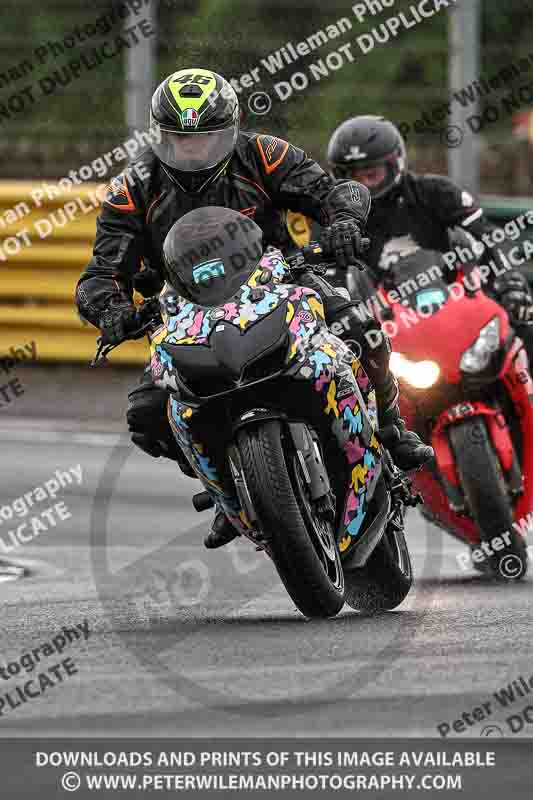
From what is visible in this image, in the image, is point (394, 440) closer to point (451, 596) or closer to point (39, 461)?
point (451, 596)

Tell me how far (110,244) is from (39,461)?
508 centimetres

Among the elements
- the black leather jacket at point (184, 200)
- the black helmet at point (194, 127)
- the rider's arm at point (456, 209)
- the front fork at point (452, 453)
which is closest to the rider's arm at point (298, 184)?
the black leather jacket at point (184, 200)

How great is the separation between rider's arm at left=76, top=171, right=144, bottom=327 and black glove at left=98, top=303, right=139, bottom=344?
19 centimetres

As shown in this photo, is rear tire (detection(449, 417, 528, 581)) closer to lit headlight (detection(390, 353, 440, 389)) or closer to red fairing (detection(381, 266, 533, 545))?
red fairing (detection(381, 266, 533, 545))

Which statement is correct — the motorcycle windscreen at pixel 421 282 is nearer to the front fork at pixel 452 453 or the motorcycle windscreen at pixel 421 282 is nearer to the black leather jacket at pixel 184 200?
the front fork at pixel 452 453

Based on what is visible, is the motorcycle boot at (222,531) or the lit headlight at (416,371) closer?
the motorcycle boot at (222,531)

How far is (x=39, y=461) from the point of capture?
12.2 meters

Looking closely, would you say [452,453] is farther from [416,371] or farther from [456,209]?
[456,209]

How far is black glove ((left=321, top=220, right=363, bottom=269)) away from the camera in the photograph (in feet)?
22.4

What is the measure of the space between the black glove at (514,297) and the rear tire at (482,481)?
673 millimetres

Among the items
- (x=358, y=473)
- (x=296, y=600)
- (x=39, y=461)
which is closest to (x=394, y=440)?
(x=358, y=473)

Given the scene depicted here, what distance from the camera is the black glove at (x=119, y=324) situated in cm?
689

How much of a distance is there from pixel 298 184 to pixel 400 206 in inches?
71.9

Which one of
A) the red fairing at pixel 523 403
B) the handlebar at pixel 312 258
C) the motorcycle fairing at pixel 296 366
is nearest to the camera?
the motorcycle fairing at pixel 296 366
